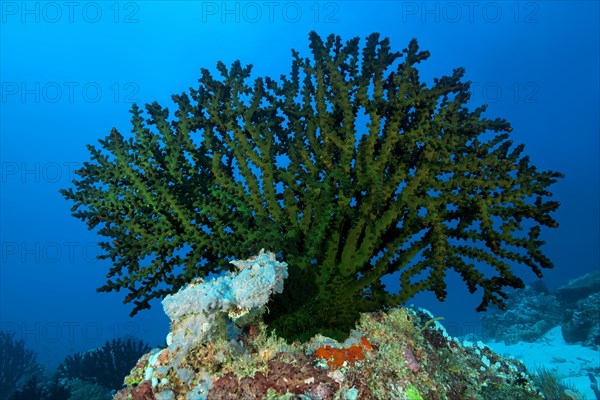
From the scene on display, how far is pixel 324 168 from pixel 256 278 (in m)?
1.97

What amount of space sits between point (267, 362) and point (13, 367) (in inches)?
776

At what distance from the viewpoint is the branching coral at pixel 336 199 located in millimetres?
3699

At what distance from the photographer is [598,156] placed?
426 ft

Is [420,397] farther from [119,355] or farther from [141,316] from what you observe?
[141,316]

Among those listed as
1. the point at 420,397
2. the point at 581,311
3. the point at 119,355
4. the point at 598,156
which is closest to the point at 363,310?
the point at 420,397

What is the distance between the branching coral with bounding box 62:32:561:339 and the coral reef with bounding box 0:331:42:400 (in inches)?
660

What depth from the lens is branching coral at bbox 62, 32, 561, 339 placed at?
3.70m

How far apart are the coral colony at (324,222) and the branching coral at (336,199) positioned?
0.7 inches
